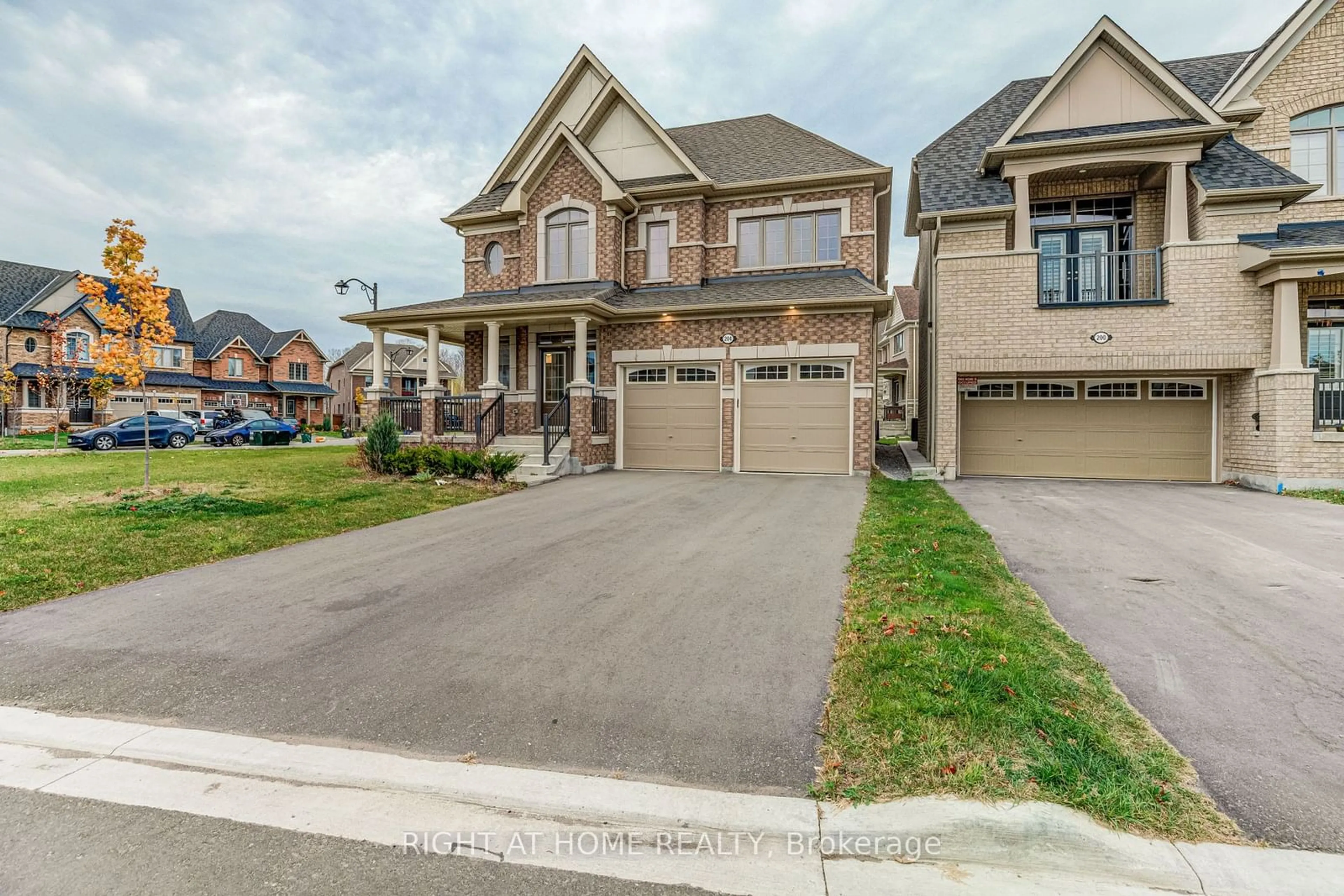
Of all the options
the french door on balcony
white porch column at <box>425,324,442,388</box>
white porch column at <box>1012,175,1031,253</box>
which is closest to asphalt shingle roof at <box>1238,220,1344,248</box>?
the french door on balcony

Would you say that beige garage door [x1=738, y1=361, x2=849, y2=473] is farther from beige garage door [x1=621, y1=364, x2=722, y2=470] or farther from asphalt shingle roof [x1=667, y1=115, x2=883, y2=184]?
asphalt shingle roof [x1=667, y1=115, x2=883, y2=184]

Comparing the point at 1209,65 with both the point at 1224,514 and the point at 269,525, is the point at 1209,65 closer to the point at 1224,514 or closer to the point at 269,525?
the point at 1224,514

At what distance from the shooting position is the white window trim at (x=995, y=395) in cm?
1374

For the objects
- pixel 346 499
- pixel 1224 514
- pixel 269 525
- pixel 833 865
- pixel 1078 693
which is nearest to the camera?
pixel 833 865

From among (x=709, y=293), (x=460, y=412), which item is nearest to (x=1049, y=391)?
(x=709, y=293)

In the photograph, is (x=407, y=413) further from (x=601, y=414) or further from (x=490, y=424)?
(x=601, y=414)

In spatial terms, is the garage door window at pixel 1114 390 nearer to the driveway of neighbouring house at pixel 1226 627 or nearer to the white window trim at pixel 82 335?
the driveway of neighbouring house at pixel 1226 627

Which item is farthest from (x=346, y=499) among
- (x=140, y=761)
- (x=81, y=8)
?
(x=81, y=8)

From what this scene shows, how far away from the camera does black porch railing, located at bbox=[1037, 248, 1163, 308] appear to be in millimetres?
12625

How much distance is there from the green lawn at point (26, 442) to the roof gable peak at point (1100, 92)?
35.0 m

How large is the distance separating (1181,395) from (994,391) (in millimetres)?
3827

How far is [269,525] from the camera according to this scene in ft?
26.3

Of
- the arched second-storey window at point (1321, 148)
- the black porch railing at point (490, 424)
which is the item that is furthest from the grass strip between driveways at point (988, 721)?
the arched second-storey window at point (1321, 148)

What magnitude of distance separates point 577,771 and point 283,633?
3006 mm
